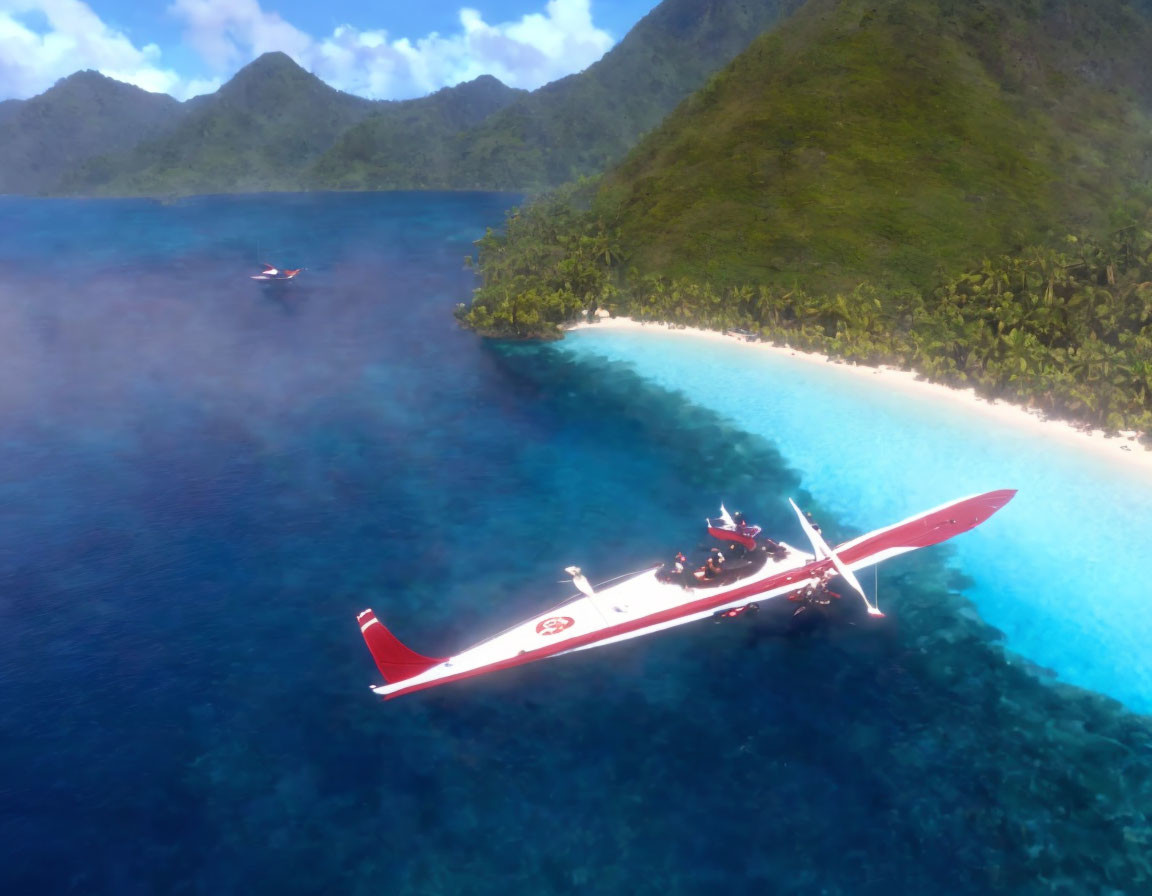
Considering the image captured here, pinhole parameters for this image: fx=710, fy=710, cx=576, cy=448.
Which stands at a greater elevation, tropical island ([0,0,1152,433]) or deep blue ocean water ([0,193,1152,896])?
tropical island ([0,0,1152,433])

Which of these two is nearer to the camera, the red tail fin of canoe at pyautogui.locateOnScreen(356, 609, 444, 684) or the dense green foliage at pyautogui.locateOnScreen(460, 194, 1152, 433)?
A: the red tail fin of canoe at pyautogui.locateOnScreen(356, 609, 444, 684)

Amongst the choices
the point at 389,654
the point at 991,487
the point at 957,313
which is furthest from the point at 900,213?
the point at 389,654

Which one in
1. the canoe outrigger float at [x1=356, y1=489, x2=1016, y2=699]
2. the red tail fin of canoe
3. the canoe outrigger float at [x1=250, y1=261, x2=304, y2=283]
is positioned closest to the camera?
the red tail fin of canoe

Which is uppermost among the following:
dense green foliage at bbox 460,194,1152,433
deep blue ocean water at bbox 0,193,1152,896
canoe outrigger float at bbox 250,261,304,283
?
canoe outrigger float at bbox 250,261,304,283

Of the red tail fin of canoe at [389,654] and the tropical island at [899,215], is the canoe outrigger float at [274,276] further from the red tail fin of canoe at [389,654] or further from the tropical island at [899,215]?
the red tail fin of canoe at [389,654]

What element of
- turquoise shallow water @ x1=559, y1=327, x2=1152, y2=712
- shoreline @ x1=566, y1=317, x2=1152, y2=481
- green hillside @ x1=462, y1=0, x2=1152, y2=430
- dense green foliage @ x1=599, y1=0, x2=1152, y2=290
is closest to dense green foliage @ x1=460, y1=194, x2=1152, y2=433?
green hillside @ x1=462, y1=0, x2=1152, y2=430

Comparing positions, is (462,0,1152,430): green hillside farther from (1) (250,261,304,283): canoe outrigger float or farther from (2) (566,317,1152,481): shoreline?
(1) (250,261,304,283): canoe outrigger float

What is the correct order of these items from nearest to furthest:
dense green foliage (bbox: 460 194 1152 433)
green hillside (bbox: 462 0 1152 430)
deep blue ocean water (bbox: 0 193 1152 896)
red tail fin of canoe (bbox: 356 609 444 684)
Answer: deep blue ocean water (bbox: 0 193 1152 896) < red tail fin of canoe (bbox: 356 609 444 684) < dense green foliage (bbox: 460 194 1152 433) < green hillside (bbox: 462 0 1152 430)

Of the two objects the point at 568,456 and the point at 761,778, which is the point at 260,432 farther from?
the point at 761,778
